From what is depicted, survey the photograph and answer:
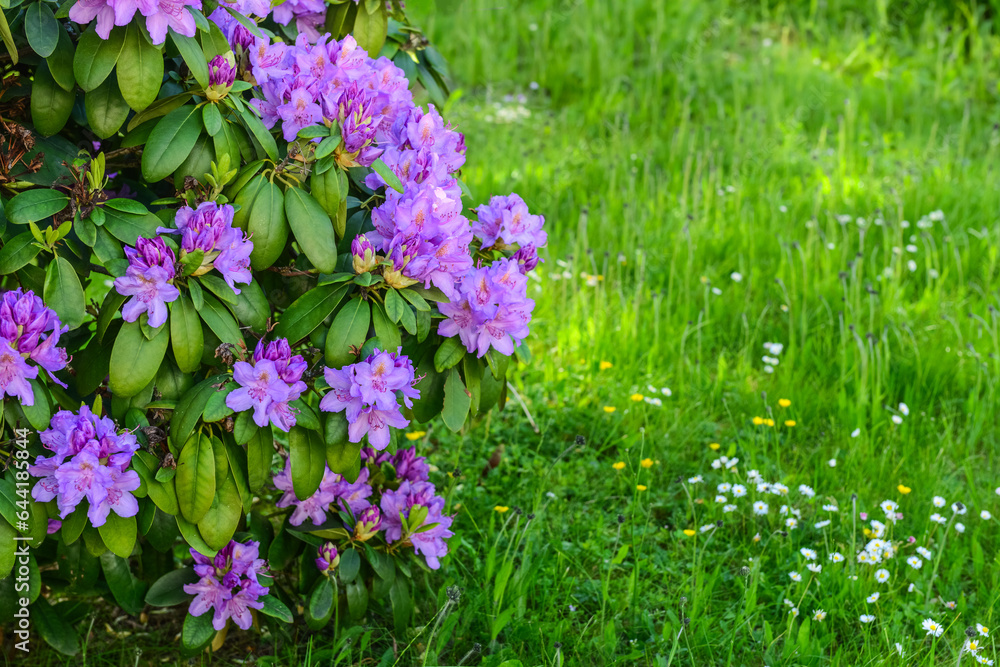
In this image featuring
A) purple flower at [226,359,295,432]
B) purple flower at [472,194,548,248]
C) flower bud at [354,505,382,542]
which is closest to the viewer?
purple flower at [226,359,295,432]

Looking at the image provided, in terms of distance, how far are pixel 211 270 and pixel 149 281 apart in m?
0.11

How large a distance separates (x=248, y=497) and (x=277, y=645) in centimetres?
53

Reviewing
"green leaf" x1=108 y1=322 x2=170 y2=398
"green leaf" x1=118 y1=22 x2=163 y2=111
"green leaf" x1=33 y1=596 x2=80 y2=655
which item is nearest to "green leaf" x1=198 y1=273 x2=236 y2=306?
"green leaf" x1=108 y1=322 x2=170 y2=398

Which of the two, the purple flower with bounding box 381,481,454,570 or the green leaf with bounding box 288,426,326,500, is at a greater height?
the green leaf with bounding box 288,426,326,500

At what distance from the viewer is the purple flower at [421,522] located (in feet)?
6.66

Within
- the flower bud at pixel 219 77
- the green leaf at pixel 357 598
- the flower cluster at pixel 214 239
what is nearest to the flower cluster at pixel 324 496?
the green leaf at pixel 357 598

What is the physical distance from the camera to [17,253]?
1.49 m

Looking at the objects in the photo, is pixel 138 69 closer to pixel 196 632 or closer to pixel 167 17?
pixel 167 17

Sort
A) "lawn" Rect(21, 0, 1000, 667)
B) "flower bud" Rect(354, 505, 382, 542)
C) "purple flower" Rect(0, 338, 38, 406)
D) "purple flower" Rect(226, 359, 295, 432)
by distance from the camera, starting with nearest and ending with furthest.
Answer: "purple flower" Rect(0, 338, 38, 406), "purple flower" Rect(226, 359, 295, 432), "flower bud" Rect(354, 505, 382, 542), "lawn" Rect(21, 0, 1000, 667)

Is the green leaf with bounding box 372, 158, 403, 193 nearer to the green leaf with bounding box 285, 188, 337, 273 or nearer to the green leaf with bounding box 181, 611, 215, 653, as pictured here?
the green leaf with bounding box 285, 188, 337, 273

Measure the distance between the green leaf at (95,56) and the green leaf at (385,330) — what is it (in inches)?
Answer: 23.3

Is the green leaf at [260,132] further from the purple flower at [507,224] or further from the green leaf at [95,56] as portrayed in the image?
the purple flower at [507,224]

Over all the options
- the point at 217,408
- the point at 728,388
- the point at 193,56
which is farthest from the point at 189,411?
the point at 728,388

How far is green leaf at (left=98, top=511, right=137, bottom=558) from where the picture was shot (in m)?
1.59
